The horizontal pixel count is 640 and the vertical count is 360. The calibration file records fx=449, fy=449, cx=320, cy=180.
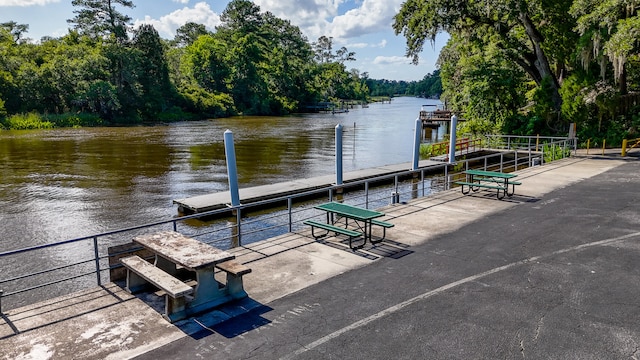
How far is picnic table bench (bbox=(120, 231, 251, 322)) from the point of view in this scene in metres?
5.77

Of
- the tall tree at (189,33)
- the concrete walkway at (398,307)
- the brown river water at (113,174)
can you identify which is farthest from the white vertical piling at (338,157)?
the tall tree at (189,33)

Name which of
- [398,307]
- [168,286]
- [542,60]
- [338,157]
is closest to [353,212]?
[398,307]

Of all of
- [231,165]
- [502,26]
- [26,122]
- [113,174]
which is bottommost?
[113,174]

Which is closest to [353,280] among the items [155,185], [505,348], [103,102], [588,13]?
[505,348]

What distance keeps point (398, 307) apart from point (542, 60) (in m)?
27.2

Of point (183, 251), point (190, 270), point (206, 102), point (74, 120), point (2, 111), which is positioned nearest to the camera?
point (190, 270)

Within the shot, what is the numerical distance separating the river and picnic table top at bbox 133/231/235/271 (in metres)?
9.28

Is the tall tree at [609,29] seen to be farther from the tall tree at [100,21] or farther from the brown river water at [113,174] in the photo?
the tall tree at [100,21]

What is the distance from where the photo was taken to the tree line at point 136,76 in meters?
59.4

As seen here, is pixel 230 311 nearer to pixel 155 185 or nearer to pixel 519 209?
pixel 519 209

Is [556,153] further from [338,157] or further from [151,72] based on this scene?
[151,72]

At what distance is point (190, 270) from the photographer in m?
6.05

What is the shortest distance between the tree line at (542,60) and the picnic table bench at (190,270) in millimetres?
22009

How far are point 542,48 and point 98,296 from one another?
28734 millimetres
